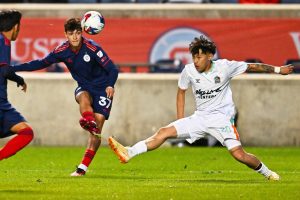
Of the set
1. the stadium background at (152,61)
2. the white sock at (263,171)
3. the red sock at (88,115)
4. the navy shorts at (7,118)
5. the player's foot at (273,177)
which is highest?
the navy shorts at (7,118)

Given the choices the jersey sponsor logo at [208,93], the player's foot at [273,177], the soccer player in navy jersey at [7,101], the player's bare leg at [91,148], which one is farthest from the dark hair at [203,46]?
the soccer player in navy jersey at [7,101]

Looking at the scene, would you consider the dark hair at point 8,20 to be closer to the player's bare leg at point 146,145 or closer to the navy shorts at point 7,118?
the navy shorts at point 7,118

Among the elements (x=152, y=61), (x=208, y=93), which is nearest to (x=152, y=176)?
(x=208, y=93)

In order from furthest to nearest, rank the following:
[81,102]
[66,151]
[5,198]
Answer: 1. [66,151]
2. [81,102]
3. [5,198]

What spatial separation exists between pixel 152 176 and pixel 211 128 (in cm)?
172

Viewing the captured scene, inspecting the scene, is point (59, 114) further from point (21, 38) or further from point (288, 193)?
point (288, 193)

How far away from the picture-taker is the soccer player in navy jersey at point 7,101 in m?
14.5

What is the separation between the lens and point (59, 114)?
26109mm

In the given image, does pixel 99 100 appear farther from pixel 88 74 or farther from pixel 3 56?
pixel 3 56

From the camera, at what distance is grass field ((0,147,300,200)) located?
13578 mm

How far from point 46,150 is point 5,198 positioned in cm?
1162

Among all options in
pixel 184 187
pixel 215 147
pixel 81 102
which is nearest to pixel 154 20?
pixel 215 147

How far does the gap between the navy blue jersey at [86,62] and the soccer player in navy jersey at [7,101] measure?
2.09m

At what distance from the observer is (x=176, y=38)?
88.3 feet
